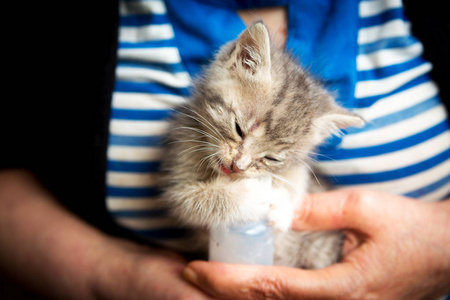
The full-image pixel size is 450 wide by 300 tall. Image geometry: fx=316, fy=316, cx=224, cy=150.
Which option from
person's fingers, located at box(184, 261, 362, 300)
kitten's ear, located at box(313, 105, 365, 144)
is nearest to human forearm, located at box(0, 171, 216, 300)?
person's fingers, located at box(184, 261, 362, 300)

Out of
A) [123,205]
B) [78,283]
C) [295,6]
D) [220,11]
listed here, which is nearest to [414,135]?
[295,6]

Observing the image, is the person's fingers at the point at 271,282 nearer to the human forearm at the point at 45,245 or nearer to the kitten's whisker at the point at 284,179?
the kitten's whisker at the point at 284,179

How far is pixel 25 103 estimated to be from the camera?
43.4 inches

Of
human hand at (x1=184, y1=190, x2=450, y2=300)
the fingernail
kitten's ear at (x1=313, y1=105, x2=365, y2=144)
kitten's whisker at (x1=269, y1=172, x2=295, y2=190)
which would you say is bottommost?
the fingernail

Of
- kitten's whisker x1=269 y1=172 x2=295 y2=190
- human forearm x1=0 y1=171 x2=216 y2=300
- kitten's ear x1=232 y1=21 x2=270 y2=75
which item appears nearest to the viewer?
kitten's ear x1=232 y1=21 x2=270 y2=75

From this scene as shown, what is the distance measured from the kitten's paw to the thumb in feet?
0.13

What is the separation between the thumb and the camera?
95cm

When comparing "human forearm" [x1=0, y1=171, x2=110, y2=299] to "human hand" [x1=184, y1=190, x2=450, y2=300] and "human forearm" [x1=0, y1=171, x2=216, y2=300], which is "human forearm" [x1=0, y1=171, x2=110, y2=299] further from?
"human hand" [x1=184, y1=190, x2=450, y2=300]

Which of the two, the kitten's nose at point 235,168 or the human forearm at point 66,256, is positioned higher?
the kitten's nose at point 235,168

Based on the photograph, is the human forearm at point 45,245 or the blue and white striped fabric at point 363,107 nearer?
the blue and white striped fabric at point 363,107

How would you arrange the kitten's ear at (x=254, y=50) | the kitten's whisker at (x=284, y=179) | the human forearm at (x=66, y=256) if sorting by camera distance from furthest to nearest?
the human forearm at (x=66, y=256) → the kitten's whisker at (x=284, y=179) → the kitten's ear at (x=254, y=50)

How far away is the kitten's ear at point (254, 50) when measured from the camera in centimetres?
83

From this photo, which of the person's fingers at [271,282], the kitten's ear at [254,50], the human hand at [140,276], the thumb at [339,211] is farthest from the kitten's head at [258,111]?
the human hand at [140,276]

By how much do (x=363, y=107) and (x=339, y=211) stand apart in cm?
33
